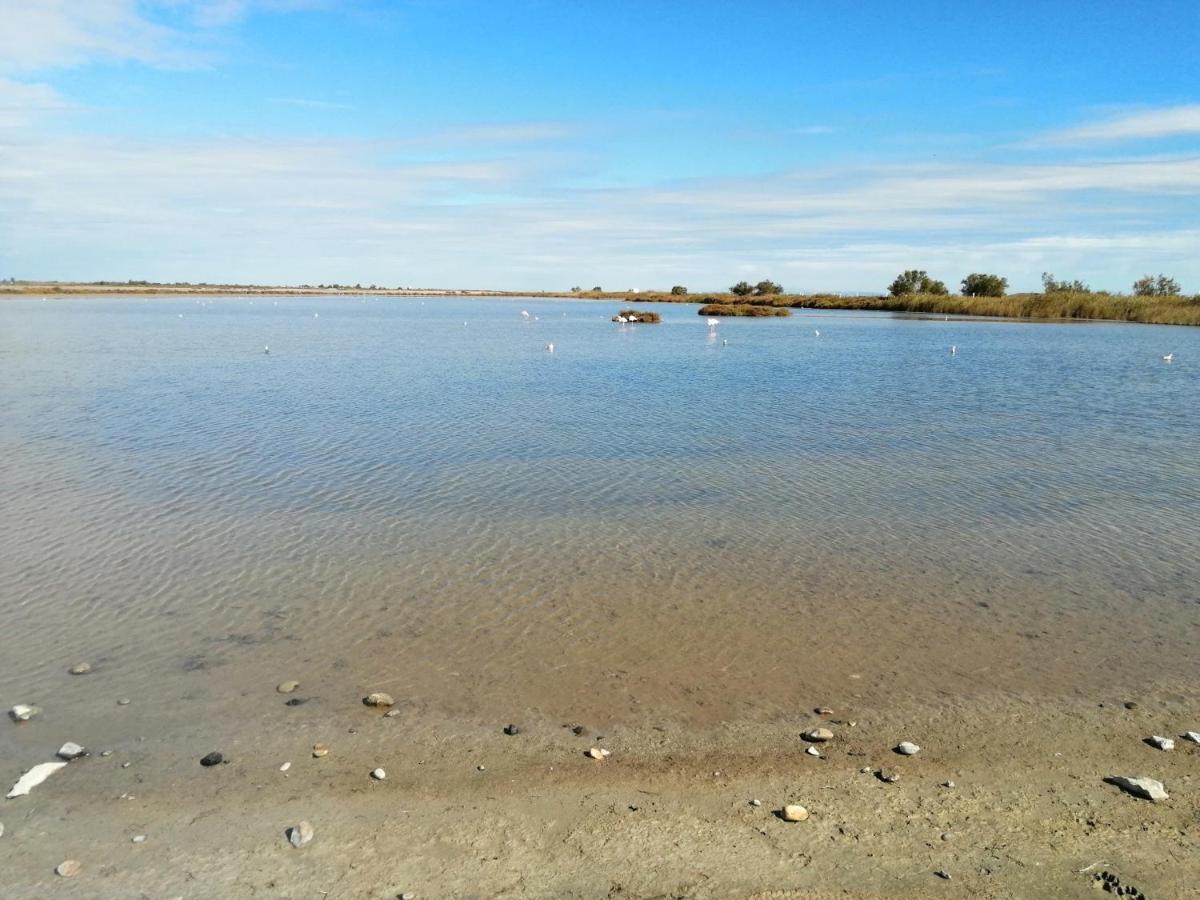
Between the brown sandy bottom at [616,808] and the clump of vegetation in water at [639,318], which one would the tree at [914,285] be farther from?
the brown sandy bottom at [616,808]

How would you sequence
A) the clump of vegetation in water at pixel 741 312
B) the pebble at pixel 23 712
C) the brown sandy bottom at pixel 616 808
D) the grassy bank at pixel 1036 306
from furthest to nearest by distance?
the clump of vegetation in water at pixel 741 312 → the grassy bank at pixel 1036 306 → the pebble at pixel 23 712 → the brown sandy bottom at pixel 616 808

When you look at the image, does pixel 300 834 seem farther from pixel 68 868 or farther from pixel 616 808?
pixel 616 808

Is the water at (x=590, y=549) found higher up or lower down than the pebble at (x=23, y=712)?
higher up

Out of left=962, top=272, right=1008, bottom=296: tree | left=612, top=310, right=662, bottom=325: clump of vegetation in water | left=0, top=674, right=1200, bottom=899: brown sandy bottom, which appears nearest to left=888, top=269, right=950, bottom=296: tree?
left=962, top=272, right=1008, bottom=296: tree

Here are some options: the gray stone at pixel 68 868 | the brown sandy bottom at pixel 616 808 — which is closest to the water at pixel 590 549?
the brown sandy bottom at pixel 616 808

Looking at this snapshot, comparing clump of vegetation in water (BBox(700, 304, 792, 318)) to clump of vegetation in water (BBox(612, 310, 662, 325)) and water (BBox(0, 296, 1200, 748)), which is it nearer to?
clump of vegetation in water (BBox(612, 310, 662, 325))

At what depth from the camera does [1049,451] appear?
1903cm

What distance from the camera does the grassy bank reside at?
85000 mm

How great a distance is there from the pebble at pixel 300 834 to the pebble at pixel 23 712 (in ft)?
10.5

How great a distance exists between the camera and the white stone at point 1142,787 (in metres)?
6.00

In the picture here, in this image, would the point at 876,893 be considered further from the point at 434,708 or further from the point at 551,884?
the point at 434,708

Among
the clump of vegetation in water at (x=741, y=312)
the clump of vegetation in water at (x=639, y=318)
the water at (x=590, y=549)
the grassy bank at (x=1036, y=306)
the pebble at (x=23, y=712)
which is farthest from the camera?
the clump of vegetation in water at (x=741, y=312)

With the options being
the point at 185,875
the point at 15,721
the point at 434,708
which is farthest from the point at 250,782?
the point at 15,721

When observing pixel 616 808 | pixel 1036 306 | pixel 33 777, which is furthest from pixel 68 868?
pixel 1036 306
